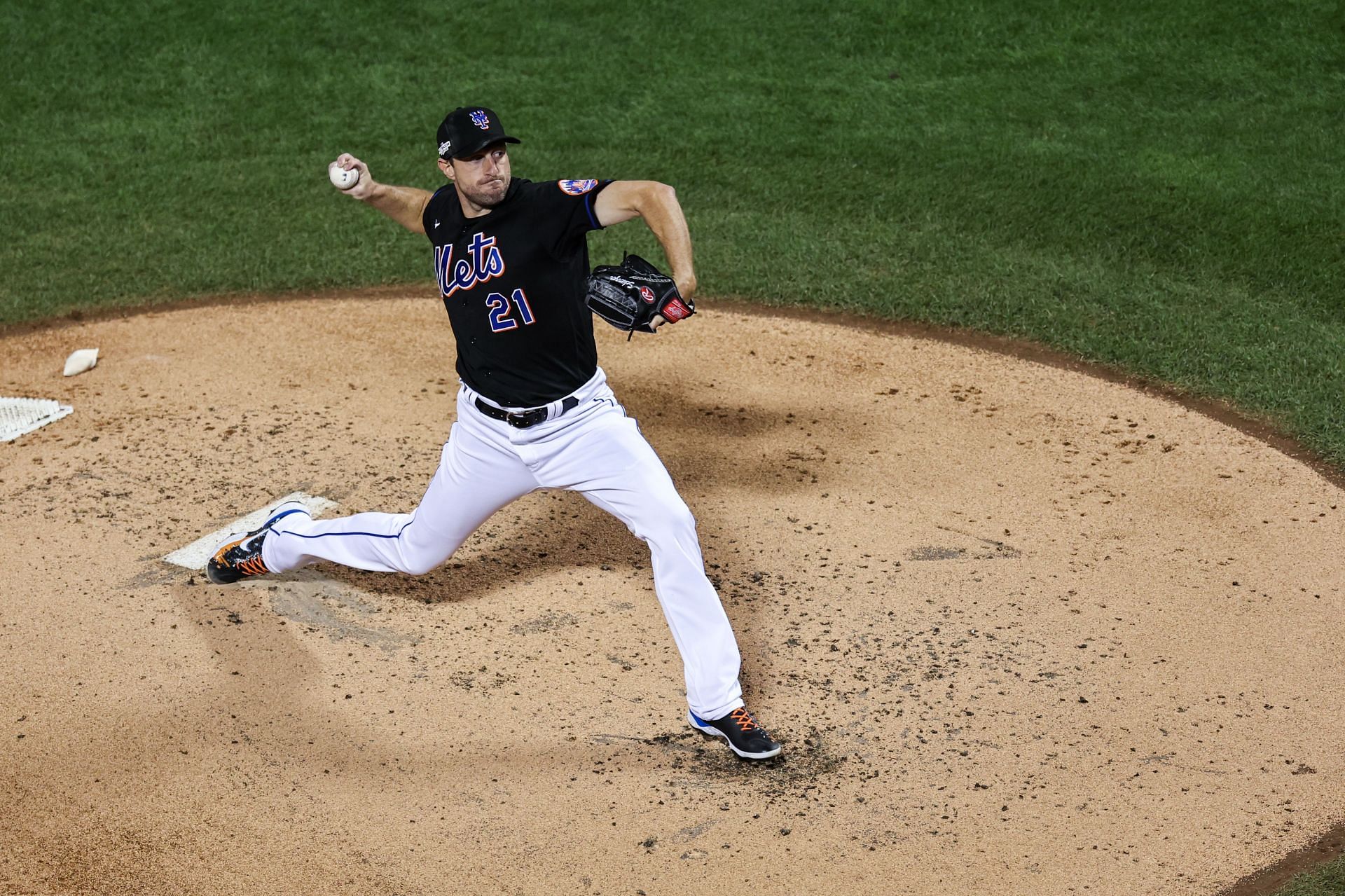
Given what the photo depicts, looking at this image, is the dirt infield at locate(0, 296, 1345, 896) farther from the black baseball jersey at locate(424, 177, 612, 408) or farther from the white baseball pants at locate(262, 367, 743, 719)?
the black baseball jersey at locate(424, 177, 612, 408)

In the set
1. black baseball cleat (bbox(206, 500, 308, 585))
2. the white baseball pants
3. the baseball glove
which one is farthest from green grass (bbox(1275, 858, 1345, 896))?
black baseball cleat (bbox(206, 500, 308, 585))

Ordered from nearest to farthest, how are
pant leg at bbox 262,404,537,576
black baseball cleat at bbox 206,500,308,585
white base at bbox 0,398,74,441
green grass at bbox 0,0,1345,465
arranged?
1. pant leg at bbox 262,404,537,576
2. black baseball cleat at bbox 206,500,308,585
3. white base at bbox 0,398,74,441
4. green grass at bbox 0,0,1345,465

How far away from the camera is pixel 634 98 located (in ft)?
37.3

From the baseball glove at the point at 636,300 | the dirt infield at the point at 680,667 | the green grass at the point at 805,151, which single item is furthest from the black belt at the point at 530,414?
the green grass at the point at 805,151

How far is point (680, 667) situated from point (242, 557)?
1828mm

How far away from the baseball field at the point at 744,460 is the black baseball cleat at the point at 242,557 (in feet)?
0.37

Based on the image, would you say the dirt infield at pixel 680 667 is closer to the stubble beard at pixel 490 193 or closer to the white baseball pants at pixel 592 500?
the white baseball pants at pixel 592 500

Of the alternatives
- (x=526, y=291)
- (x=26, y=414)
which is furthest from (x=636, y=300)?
(x=26, y=414)

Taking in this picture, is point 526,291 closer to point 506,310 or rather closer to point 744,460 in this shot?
point 506,310

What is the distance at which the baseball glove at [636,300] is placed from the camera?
4184 mm

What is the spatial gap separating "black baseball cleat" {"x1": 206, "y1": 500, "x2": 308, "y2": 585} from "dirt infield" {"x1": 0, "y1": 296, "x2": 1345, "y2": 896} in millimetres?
82

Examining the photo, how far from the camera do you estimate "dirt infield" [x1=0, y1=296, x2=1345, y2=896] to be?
4.18 metres

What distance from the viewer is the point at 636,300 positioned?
4.20 m

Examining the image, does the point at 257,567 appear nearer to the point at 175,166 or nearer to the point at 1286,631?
Answer: the point at 1286,631
